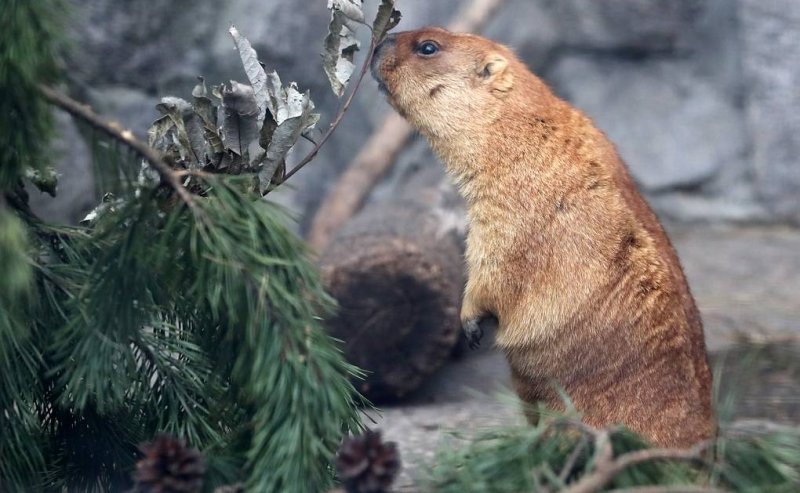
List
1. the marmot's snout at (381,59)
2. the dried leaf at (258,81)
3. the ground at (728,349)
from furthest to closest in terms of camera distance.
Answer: the ground at (728,349), the marmot's snout at (381,59), the dried leaf at (258,81)

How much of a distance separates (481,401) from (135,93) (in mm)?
3523

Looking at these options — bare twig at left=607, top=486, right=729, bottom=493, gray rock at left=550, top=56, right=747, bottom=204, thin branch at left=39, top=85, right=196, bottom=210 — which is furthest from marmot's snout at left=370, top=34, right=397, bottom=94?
gray rock at left=550, top=56, right=747, bottom=204

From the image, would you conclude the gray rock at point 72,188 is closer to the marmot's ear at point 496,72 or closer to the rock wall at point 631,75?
the rock wall at point 631,75

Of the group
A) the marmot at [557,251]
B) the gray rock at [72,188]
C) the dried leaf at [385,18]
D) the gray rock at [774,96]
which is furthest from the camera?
the gray rock at [774,96]

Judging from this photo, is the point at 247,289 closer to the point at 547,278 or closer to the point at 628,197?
the point at 547,278

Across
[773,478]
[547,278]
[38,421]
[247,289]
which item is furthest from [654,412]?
[38,421]

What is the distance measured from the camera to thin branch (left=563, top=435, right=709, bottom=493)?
209 centimetres

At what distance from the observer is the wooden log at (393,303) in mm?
4992

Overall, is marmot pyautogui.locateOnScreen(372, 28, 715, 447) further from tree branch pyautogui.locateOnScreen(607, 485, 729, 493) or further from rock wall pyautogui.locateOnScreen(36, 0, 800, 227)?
rock wall pyautogui.locateOnScreen(36, 0, 800, 227)

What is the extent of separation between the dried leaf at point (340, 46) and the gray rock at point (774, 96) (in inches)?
211

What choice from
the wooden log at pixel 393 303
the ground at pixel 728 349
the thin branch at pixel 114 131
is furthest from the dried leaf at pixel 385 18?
the wooden log at pixel 393 303

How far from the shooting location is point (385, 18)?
10.5ft

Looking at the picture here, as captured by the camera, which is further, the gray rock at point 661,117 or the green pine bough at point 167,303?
the gray rock at point 661,117

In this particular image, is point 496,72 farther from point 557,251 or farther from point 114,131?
point 114,131
